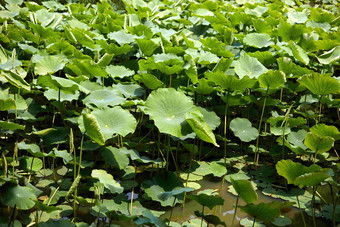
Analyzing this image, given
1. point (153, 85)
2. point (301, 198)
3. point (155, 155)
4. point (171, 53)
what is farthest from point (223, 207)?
point (171, 53)

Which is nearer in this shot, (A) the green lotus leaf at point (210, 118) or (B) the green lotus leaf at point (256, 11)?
(A) the green lotus leaf at point (210, 118)

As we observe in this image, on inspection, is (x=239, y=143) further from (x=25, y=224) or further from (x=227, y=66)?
(x=25, y=224)

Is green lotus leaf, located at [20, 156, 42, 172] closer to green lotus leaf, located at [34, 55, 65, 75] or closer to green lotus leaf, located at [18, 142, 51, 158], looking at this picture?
green lotus leaf, located at [18, 142, 51, 158]

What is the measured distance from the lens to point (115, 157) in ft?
6.12

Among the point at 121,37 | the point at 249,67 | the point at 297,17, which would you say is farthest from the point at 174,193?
the point at 297,17

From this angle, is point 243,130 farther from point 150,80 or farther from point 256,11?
point 256,11

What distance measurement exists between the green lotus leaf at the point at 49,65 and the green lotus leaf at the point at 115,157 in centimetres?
62

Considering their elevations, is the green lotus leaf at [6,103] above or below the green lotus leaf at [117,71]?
above

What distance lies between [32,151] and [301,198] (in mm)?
1429

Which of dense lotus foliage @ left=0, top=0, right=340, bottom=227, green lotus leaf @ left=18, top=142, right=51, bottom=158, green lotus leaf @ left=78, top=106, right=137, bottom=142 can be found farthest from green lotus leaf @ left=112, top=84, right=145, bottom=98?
green lotus leaf @ left=18, top=142, right=51, bottom=158

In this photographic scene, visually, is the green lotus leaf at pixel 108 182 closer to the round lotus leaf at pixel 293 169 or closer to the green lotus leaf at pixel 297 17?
the round lotus leaf at pixel 293 169

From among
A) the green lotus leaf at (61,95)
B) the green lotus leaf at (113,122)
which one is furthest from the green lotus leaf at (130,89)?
the green lotus leaf at (113,122)

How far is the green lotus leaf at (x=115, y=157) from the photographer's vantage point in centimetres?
185

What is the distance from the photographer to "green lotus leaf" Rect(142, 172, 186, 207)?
1.78 meters
